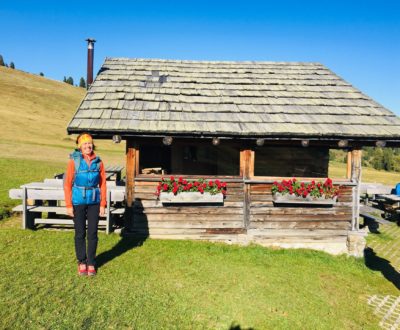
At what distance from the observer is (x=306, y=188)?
801cm

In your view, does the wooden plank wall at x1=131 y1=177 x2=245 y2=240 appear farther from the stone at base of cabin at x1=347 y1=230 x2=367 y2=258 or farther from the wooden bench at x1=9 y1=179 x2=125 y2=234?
the stone at base of cabin at x1=347 y1=230 x2=367 y2=258

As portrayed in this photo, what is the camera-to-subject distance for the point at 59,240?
741 cm

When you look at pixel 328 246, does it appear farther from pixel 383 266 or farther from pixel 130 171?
pixel 130 171

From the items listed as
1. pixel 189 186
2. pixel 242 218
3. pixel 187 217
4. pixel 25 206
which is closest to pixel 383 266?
pixel 242 218

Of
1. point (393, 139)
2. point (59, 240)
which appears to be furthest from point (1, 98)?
point (393, 139)

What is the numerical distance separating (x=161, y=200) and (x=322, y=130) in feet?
14.3

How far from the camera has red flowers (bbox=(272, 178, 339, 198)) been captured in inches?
315

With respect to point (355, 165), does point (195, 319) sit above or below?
below

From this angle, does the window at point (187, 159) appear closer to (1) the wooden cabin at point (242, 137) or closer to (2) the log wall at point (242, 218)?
(1) the wooden cabin at point (242, 137)

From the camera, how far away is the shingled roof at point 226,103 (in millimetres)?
7828

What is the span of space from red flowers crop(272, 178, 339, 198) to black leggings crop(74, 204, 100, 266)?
4.48 meters

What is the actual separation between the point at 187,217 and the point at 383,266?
17.3ft

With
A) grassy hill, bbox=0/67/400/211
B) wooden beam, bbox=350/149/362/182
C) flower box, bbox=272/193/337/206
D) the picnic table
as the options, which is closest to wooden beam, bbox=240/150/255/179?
flower box, bbox=272/193/337/206

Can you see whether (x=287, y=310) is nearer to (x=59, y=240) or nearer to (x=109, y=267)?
(x=109, y=267)
